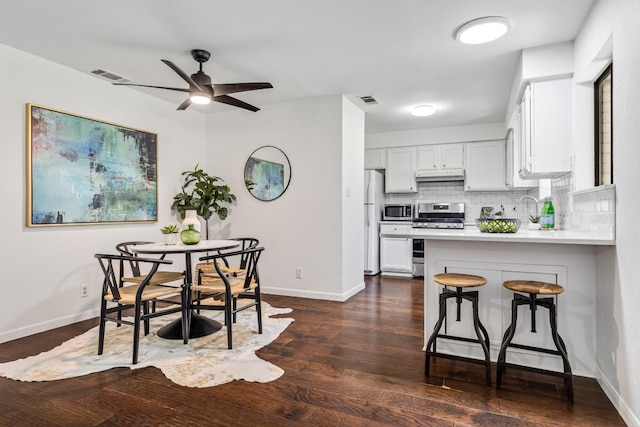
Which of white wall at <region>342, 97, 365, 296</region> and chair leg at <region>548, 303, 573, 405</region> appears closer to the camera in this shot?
chair leg at <region>548, 303, 573, 405</region>

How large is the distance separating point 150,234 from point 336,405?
10.8 ft

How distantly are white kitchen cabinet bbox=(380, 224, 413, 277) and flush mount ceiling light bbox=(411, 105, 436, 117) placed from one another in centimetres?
194

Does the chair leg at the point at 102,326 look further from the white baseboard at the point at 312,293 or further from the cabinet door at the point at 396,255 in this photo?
the cabinet door at the point at 396,255

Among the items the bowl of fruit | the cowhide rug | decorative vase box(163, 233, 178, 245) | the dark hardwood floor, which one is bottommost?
the dark hardwood floor

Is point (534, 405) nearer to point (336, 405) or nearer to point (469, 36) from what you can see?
point (336, 405)

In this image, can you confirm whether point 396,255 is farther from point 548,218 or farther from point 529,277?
point 529,277

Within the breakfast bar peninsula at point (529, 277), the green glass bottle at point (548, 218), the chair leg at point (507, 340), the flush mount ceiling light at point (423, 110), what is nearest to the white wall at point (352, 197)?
the flush mount ceiling light at point (423, 110)

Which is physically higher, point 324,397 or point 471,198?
point 471,198

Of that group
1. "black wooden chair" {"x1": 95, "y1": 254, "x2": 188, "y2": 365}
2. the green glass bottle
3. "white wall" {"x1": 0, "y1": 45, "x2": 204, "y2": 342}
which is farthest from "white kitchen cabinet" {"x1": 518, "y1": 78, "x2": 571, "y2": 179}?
"white wall" {"x1": 0, "y1": 45, "x2": 204, "y2": 342}

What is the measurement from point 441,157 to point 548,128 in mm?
3217

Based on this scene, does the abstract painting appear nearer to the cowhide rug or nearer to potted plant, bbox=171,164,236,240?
potted plant, bbox=171,164,236,240

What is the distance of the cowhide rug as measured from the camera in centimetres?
240

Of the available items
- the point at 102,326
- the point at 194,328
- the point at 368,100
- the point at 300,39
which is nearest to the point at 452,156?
the point at 368,100

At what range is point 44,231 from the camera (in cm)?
334
